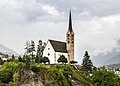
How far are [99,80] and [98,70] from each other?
10.2ft

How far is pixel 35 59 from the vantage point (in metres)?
86.9

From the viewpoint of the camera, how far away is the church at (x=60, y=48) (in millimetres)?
95562

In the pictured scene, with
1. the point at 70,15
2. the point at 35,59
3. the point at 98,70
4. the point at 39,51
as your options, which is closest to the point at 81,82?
the point at 98,70

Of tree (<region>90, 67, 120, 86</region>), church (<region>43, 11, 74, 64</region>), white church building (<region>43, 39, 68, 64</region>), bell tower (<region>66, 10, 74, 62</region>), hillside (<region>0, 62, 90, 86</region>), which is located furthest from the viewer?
bell tower (<region>66, 10, 74, 62</region>)

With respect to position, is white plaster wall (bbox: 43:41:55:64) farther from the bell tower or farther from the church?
the bell tower

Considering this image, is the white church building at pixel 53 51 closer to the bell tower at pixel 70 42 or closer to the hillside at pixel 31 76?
the bell tower at pixel 70 42

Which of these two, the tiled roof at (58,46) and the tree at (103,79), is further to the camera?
the tiled roof at (58,46)

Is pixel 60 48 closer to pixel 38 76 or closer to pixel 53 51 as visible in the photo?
pixel 53 51

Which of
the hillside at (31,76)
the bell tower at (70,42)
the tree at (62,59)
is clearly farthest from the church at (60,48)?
the hillside at (31,76)

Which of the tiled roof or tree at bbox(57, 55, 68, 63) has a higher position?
the tiled roof

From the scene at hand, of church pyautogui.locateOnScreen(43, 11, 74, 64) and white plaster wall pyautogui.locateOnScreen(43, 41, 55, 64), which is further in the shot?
church pyautogui.locateOnScreen(43, 11, 74, 64)

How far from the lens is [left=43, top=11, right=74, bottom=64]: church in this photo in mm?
95562

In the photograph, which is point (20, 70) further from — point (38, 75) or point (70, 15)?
point (70, 15)

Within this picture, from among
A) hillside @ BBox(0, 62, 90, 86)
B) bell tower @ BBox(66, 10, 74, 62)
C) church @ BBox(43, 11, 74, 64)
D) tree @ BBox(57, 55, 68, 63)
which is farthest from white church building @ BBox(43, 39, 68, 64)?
hillside @ BBox(0, 62, 90, 86)
